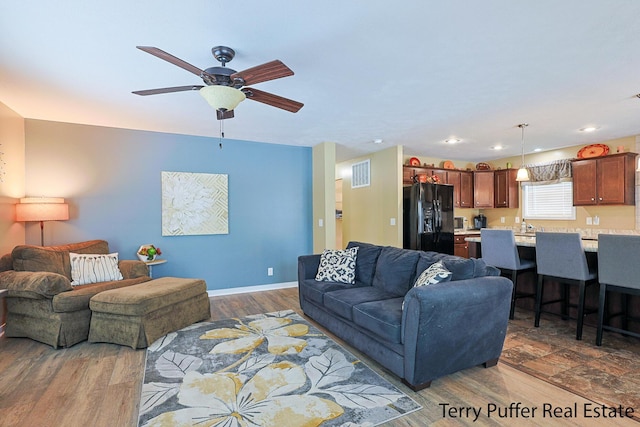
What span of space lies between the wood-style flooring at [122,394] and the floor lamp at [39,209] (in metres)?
1.37

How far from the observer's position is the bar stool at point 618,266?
2.67 meters


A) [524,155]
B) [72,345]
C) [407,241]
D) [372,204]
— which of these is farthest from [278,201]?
[524,155]

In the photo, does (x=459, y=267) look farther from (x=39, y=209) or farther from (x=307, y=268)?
(x=39, y=209)

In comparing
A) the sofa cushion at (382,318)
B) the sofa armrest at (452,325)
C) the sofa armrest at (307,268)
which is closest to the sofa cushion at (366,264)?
the sofa armrest at (307,268)

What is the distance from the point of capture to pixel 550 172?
577 centimetres

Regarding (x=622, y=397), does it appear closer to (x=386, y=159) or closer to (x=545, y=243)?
(x=545, y=243)

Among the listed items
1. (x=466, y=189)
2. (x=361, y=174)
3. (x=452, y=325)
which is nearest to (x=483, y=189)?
(x=466, y=189)

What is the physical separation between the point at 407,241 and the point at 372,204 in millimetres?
1034

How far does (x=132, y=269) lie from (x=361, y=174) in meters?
4.38

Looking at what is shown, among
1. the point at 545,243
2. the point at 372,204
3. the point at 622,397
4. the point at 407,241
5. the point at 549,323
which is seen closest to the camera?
the point at 622,397

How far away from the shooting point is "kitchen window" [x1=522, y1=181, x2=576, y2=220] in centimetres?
568

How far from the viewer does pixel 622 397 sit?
2117 millimetres

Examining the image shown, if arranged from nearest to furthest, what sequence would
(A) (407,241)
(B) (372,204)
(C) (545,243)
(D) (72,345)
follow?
(D) (72,345) < (C) (545,243) < (A) (407,241) < (B) (372,204)

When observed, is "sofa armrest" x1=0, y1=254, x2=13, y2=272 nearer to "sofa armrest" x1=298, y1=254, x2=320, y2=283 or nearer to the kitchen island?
"sofa armrest" x1=298, y1=254, x2=320, y2=283
